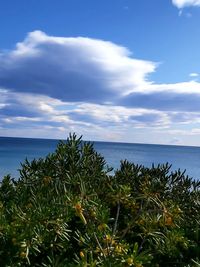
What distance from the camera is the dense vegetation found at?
96.0 inches

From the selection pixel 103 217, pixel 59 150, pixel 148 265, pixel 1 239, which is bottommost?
pixel 148 265

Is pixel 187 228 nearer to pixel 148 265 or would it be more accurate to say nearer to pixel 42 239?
pixel 148 265

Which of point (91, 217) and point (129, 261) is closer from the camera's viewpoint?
point (129, 261)

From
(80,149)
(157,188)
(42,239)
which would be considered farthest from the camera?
(80,149)

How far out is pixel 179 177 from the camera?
154 inches

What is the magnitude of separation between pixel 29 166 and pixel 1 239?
125 centimetres

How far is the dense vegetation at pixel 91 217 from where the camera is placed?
2438 mm

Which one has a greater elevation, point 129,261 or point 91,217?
point 91,217

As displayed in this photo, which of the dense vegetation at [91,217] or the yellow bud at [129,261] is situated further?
the dense vegetation at [91,217]

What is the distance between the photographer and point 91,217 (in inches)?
103

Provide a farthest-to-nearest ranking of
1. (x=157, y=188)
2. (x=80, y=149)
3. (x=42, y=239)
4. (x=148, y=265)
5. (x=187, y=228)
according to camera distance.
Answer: (x=80, y=149)
(x=157, y=188)
(x=187, y=228)
(x=148, y=265)
(x=42, y=239)

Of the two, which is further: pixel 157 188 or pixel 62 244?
pixel 157 188

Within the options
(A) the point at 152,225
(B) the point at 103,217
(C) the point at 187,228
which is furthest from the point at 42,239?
(C) the point at 187,228

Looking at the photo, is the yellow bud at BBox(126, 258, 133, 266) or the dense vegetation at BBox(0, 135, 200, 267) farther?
the dense vegetation at BBox(0, 135, 200, 267)
